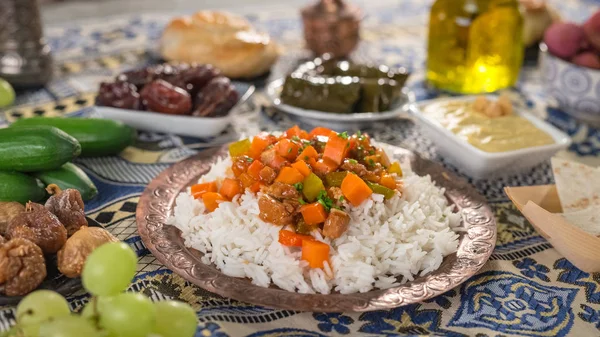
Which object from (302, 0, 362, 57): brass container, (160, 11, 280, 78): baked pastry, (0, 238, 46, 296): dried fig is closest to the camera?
(0, 238, 46, 296): dried fig

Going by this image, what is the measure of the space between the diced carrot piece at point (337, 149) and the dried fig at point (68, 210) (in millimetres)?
848

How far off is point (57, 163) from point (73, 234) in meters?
0.46

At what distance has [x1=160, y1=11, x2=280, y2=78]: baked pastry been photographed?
353 cm

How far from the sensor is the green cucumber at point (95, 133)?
2.62 metres

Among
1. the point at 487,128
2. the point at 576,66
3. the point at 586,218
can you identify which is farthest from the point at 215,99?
the point at 576,66

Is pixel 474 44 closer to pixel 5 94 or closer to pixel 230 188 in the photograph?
pixel 230 188

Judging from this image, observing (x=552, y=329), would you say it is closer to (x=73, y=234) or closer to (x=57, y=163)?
(x=73, y=234)

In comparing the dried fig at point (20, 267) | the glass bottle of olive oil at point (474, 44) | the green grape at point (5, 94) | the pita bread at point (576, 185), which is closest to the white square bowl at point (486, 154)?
the pita bread at point (576, 185)

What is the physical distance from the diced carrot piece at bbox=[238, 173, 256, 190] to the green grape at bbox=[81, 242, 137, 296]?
2.28ft

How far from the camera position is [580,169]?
7.64ft

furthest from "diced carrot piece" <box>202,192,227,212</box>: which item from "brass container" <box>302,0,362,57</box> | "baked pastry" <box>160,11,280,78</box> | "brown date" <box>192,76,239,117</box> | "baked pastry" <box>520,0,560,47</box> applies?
"baked pastry" <box>520,0,560,47</box>

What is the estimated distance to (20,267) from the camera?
1.71 meters

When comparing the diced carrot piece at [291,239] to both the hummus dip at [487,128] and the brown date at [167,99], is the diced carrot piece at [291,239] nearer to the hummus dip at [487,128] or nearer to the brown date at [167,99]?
the hummus dip at [487,128]

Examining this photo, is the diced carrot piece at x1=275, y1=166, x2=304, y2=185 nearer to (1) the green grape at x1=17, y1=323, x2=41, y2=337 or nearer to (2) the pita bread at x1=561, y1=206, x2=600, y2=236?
(1) the green grape at x1=17, y1=323, x2=41, y2=337
